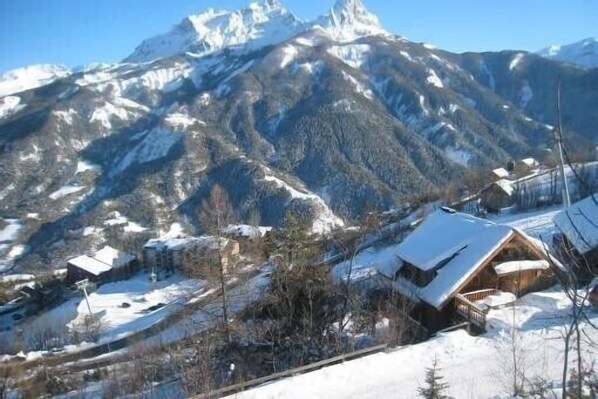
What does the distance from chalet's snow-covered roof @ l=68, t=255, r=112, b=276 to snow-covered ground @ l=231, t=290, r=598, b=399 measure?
70278 mm

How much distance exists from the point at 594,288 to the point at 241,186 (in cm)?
16419

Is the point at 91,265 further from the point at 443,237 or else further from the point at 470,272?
the point at 470,272

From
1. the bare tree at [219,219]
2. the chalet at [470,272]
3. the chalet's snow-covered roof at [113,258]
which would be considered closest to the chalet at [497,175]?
the chalet at [470,272]

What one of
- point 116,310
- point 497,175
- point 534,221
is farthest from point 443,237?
point 497,175

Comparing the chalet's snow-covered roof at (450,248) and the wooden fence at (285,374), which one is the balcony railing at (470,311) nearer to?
the chalet's snow-covered roof at (450,248)

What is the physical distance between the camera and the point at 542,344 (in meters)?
18.0

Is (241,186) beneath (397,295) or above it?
beneath

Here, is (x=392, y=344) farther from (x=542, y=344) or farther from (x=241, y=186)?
(x=241, y=186)

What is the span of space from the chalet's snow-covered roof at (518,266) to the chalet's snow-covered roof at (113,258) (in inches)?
2768

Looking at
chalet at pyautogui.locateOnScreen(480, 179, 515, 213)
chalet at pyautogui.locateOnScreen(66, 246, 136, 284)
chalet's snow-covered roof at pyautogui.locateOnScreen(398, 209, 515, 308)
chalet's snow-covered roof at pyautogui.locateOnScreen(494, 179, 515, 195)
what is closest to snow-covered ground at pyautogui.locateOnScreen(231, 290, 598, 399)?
chalet's snow-covered roof at pyautogui.locateOnScreen(398, 209, 515, 308)

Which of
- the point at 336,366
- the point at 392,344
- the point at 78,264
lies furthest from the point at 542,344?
the point at 78,264

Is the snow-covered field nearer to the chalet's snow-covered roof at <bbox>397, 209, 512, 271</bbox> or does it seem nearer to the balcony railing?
the balcony railing

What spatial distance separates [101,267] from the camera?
82000 millimetres

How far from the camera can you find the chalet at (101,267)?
79500 mm
